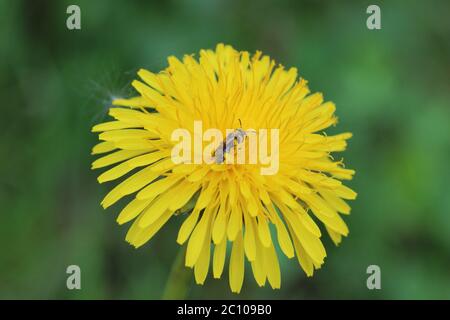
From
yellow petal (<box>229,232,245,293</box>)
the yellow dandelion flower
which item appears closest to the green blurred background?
the yellow dandelion flower

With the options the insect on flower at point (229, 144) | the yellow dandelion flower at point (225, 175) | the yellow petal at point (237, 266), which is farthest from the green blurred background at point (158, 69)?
the yellow petal at point (237, 266)

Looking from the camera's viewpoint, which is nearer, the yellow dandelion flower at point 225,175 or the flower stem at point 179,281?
the yellow dandelion flower at point 225,175

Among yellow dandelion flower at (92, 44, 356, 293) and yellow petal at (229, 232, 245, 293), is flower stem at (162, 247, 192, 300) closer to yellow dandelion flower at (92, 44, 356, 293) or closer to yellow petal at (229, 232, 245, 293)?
yellow dandelion flower at (92, 44, 356, 293)

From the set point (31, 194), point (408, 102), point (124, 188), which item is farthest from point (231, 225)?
point (408, 102)

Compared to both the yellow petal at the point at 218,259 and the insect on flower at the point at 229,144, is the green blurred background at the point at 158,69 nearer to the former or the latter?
the insect on flower at the point at 229,144
